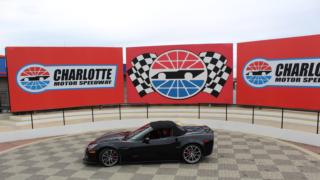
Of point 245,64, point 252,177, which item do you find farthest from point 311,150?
point 245,64

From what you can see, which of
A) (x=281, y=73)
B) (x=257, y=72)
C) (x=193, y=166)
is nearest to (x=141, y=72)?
(x=257, y=72)

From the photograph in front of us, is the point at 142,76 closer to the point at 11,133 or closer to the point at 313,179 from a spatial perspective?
the point at 11,133

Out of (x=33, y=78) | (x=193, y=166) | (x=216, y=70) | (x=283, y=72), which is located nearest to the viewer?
(x=193, y=166)

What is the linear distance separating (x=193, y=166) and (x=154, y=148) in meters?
1.39

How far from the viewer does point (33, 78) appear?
47.9 feet

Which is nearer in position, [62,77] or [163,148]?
[163,148]

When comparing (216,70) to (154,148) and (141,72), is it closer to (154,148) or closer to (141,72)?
(141,72)

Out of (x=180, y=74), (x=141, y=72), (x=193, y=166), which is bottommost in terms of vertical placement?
(x=193, y=166)

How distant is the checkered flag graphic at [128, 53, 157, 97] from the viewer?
15375 mm

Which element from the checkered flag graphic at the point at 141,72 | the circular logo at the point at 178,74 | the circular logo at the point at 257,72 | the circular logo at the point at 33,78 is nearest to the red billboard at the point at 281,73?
the circular logo at the point at 257,72

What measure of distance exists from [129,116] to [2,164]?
7917 mm

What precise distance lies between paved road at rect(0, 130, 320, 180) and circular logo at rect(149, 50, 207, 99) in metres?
5.28

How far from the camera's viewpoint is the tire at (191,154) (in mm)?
8195

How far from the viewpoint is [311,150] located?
Answer: 9.41m
